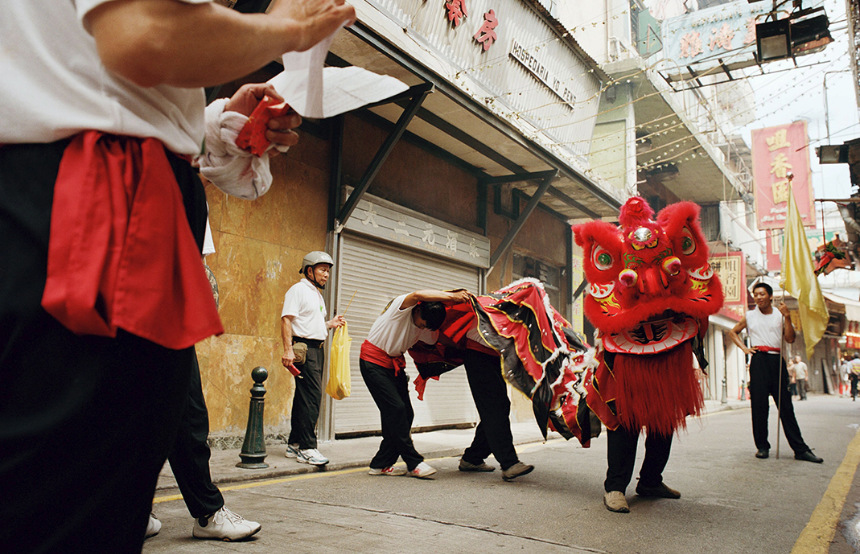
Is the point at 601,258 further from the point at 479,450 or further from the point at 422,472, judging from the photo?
the point at 422,472

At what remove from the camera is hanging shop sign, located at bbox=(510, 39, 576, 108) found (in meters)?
9.95

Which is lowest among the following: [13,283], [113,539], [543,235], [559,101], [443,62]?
[113,539]

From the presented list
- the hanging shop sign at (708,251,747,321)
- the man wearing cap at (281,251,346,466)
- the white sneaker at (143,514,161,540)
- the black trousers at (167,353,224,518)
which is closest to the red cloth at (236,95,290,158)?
the black trousers at (167,353,224,518)

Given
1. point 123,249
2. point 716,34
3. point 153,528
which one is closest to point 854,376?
point 716,34

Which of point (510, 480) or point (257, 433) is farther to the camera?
point (257, 433)

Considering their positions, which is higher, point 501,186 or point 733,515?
point 501,186

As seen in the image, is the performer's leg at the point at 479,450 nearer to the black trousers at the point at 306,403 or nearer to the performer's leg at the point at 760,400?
the black trousers at the point at 306,403

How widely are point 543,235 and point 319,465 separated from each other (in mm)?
9299

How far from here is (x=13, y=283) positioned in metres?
0.99

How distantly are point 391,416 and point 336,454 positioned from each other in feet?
5.27

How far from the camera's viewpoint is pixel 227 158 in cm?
152

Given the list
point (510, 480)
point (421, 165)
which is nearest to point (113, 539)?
point (510, 480)

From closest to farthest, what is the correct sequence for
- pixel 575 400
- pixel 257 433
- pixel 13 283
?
1. pixel 13 283
2. pixel 575 400
3. pixel 257 433

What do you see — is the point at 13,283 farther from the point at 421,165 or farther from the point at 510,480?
the point at 421,165
